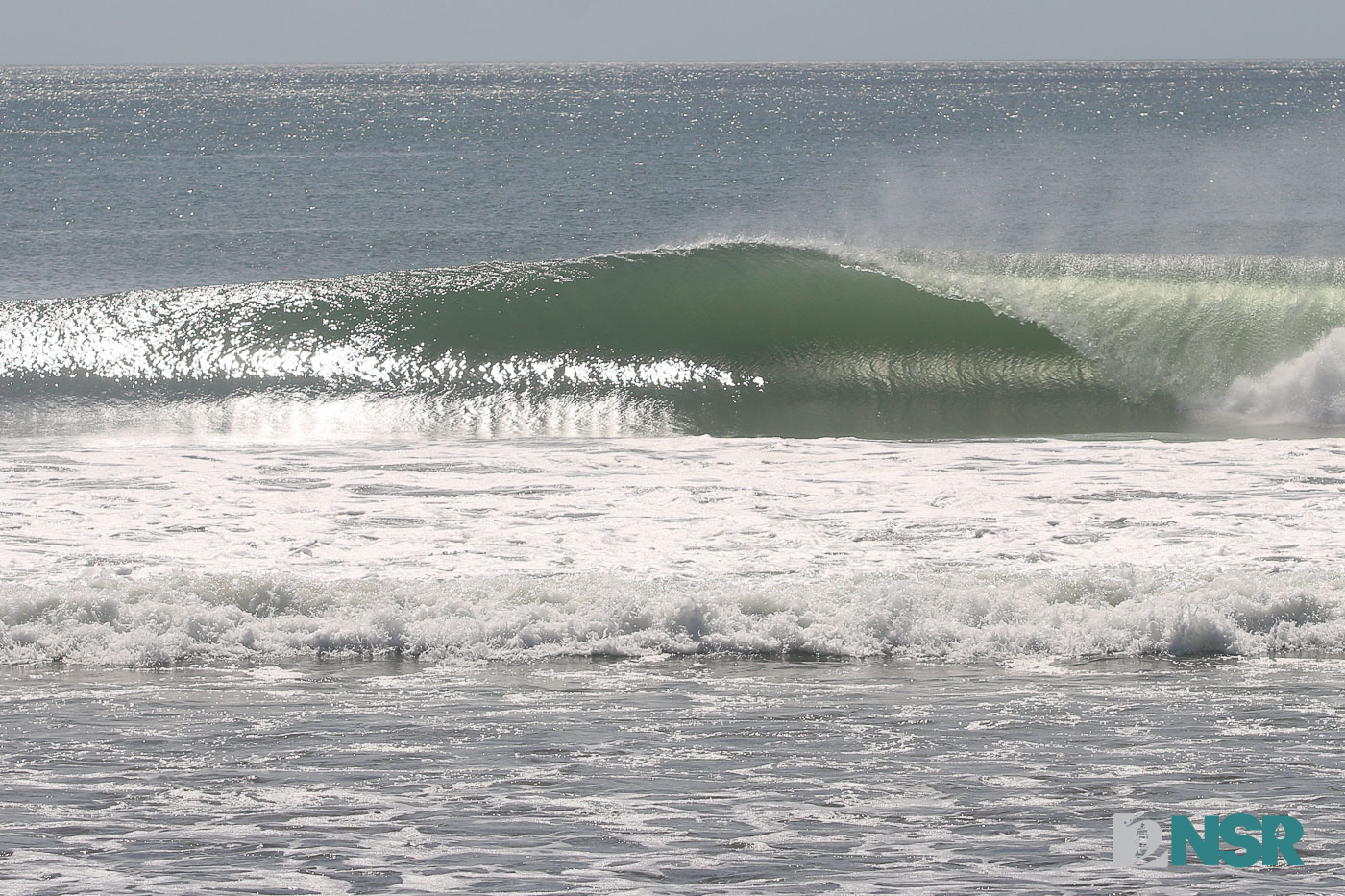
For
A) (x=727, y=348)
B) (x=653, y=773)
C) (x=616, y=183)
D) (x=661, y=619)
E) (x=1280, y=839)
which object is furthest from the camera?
(x=616, y=183)

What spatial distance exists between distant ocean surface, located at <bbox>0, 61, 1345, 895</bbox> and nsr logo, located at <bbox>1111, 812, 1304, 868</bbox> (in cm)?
6

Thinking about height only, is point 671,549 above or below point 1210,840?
above

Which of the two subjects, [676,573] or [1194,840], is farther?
[676,573]

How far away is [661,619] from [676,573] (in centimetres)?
68

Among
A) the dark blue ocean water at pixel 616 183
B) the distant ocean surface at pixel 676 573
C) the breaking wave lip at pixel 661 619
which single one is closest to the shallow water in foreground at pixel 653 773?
the distant ocean surface at pixel 676 573

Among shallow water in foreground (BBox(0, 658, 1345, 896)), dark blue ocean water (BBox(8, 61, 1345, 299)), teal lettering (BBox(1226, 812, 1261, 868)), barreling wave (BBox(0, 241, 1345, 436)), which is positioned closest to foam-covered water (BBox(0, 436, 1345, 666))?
shallow water in foreground (BBox(0, 658, 1345, 896))

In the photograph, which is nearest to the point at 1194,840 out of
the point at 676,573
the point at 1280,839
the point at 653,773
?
the point at 1280,839

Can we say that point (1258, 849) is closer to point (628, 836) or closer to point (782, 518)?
point (628, 836)

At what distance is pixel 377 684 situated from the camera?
570 centimetres

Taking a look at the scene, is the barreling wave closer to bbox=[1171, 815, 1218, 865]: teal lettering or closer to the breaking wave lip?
the breaking wave lip

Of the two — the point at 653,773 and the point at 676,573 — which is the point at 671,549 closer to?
the point at 676,573

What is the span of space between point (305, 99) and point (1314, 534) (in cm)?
10318

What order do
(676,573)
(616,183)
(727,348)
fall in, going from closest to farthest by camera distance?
(676,573) < (727,348) < (616,183)

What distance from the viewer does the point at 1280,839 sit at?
4125mm
